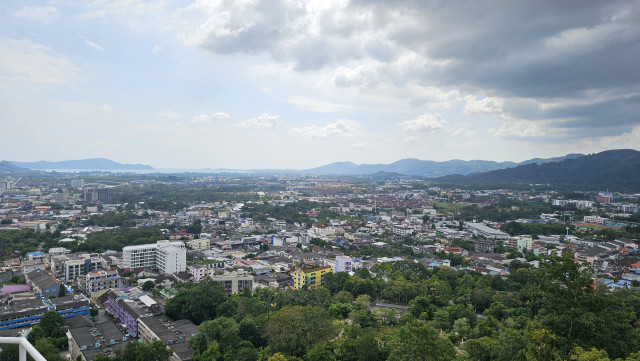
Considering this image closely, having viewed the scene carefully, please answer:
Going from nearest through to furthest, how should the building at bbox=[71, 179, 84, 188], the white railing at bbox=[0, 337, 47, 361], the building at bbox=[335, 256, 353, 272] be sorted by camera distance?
the white railing at bbox=[0, 337, 47, 361]
the building at bbox=[335, 256, 353, 272]
the building at bbox=[71, 179, 84, 188]

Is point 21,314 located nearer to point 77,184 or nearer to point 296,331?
point 296,331

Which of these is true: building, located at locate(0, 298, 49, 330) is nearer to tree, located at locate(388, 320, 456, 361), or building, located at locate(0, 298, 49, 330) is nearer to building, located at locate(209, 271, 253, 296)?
building, located at locate(209, 271, 253, 296)

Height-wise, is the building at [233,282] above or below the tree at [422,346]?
below

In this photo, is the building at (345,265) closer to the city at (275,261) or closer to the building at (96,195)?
the city at (275,261)

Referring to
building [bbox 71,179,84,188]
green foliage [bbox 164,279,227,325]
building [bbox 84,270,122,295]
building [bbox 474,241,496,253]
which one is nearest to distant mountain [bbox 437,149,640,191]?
building [bbox 474,241,496,253]

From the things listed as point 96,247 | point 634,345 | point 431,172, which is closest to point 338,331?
point 634,345

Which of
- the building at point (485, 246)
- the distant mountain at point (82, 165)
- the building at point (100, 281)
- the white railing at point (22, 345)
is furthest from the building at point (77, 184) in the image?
the distant mountain at point (82, 165)
